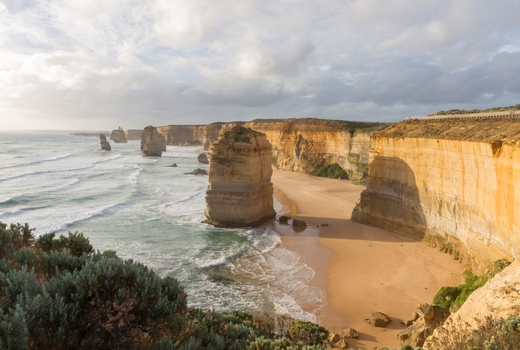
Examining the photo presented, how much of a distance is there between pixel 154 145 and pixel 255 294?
2972 inches

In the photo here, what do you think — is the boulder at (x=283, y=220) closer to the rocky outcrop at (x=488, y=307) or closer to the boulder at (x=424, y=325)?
the boulder at (x=424, y=325)

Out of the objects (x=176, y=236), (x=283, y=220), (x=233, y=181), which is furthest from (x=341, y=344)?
(x=283, y=220)

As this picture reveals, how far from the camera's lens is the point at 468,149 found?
1614 cm

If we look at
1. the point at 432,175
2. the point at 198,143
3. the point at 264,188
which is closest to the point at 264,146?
the point at 264,188

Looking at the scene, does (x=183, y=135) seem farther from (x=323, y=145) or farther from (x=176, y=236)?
(x=176, y=236)

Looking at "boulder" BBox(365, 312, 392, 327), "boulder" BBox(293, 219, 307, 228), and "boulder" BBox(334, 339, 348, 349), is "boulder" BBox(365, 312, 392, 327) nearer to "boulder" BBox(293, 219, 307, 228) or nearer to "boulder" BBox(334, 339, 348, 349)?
"boulder" BBox(334, 339, 348, 349)

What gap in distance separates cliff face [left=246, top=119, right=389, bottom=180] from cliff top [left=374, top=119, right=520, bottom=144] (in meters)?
21.6

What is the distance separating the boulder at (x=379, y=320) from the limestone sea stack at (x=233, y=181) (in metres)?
13.4

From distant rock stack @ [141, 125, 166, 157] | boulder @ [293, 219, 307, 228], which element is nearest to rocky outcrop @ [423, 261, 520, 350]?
boulder @ [293, 219, 307, 228]

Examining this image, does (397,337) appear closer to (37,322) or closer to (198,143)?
(37,322)

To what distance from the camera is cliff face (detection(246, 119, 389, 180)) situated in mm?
47759

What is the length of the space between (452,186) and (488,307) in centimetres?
1244

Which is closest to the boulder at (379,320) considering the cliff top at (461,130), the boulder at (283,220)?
the cliff top at (461,130)

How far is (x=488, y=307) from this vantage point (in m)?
6.97
